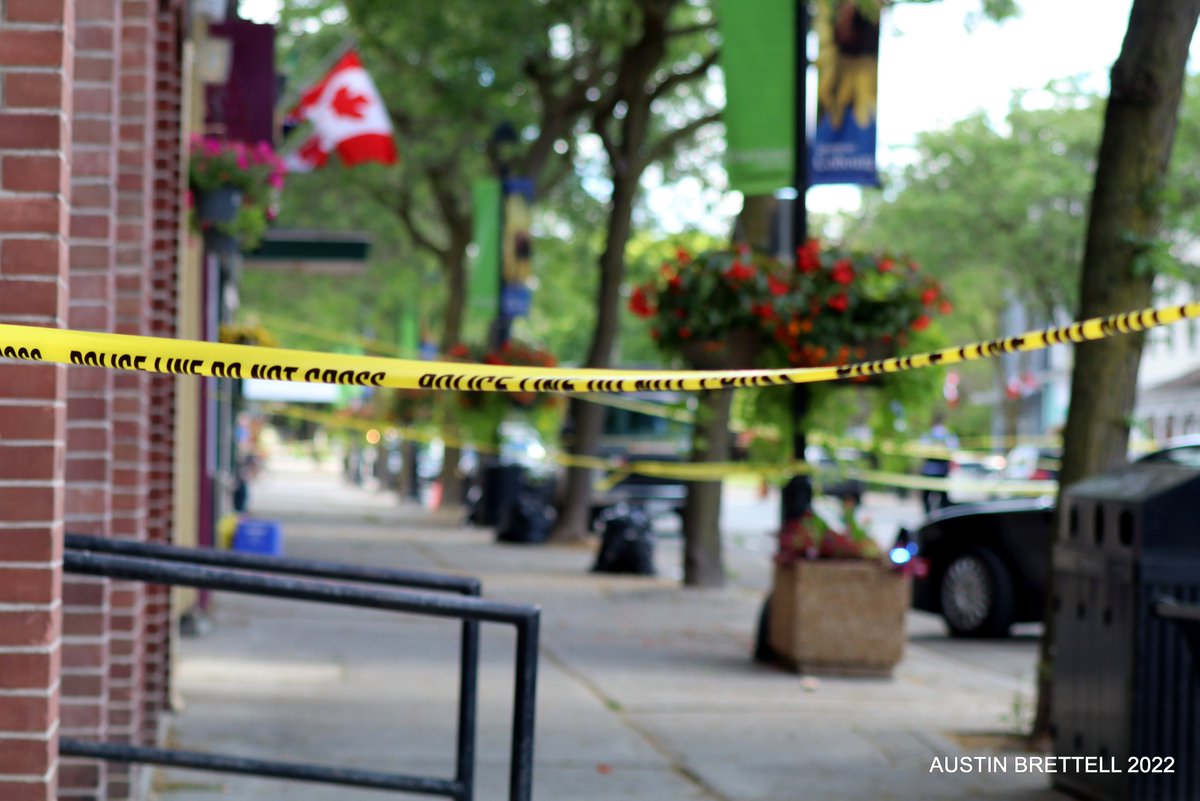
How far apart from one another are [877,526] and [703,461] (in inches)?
647

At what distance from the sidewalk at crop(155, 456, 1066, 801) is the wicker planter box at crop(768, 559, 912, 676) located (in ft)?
0.57

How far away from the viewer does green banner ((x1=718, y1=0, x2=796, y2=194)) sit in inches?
503

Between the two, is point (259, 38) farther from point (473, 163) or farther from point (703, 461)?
point (473, 163)

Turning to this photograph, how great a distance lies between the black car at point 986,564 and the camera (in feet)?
41.6

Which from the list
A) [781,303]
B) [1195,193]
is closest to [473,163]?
[1195,193]

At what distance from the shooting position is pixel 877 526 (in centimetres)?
3094

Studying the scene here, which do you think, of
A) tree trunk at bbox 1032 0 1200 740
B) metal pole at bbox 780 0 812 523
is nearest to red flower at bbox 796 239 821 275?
metal pole at bbox 780 0 812 523

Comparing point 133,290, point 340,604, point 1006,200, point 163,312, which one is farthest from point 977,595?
point 1006,200

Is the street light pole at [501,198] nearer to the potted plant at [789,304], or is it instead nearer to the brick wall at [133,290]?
the potted plant at [789,304]

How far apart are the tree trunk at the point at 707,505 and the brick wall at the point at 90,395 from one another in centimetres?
970

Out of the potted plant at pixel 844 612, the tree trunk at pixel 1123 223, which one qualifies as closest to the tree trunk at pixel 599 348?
the potted plant at pixel 844 612

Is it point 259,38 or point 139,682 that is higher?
point 259,38

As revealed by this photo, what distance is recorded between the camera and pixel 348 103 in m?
15.3

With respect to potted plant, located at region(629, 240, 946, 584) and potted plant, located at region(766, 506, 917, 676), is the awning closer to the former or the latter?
potted plant, located at region(629, 240, 946, 584)
